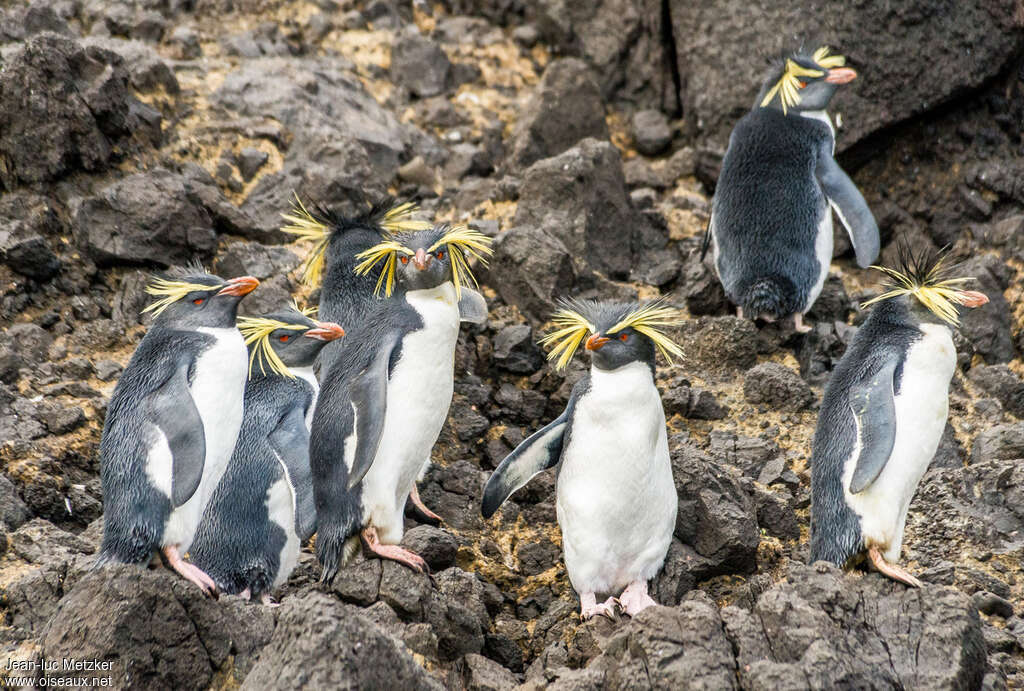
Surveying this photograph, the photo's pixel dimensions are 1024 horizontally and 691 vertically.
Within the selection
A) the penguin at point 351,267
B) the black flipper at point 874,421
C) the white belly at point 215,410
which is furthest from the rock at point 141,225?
the black flipper at point 874,421

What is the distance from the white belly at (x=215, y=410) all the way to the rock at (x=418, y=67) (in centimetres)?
519

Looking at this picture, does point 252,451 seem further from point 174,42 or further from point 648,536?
point 174,42

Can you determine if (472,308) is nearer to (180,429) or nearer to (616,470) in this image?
(616,470)

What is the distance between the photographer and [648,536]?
17.8 ft

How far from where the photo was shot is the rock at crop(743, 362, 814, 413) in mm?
7012

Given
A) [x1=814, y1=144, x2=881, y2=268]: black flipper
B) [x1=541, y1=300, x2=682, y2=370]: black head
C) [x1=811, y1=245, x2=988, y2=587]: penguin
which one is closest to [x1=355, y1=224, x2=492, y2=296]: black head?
[x1=541, y1=300, x2=682, y2=370]: black head

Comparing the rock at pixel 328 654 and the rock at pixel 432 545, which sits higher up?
the rock at pixel 328 654

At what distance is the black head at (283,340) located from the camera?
591 centimetres

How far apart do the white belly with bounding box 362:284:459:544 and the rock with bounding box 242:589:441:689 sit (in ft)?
4.10

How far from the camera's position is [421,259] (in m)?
5.55

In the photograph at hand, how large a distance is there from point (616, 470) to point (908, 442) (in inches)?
50.0

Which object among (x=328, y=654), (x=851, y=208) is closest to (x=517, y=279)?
(x=851, y=208)

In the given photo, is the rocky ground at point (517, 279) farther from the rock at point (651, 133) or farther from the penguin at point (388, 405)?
the penguin at point (388, 405)

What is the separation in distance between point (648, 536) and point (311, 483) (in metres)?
1.54
